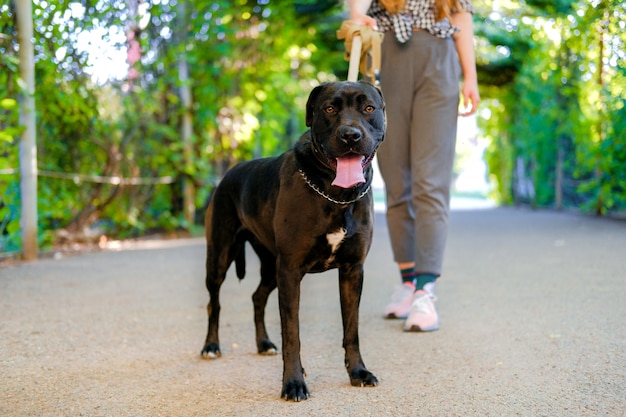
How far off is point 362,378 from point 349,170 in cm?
84

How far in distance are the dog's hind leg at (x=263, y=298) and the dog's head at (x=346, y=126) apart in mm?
844

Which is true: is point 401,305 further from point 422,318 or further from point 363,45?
point 363,45

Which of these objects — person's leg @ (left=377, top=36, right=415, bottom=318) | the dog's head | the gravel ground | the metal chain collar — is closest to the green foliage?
person's leg @ (left=377, top=36, right=415, bottom=318)

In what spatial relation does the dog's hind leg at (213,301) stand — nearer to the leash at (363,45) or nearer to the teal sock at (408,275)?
the leash at (363,45)

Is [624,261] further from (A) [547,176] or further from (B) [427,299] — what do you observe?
(A) [547,176]

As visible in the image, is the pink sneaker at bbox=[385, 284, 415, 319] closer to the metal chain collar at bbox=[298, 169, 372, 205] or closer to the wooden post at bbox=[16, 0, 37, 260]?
the metal chain collar at bbox=[298, 169, 372, 205]

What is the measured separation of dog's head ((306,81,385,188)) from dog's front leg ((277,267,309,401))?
0.45 meters

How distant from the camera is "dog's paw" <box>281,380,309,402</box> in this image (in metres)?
2.62

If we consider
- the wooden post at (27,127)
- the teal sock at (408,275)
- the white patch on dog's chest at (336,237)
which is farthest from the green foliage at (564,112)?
the wooden post at (27,127)

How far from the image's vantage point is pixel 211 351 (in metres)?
3.34

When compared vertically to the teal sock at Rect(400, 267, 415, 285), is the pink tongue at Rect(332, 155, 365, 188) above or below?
above

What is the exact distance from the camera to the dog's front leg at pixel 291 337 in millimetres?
2658

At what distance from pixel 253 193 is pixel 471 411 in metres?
1.35

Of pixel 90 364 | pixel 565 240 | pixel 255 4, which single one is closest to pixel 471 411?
pixel 90 364
